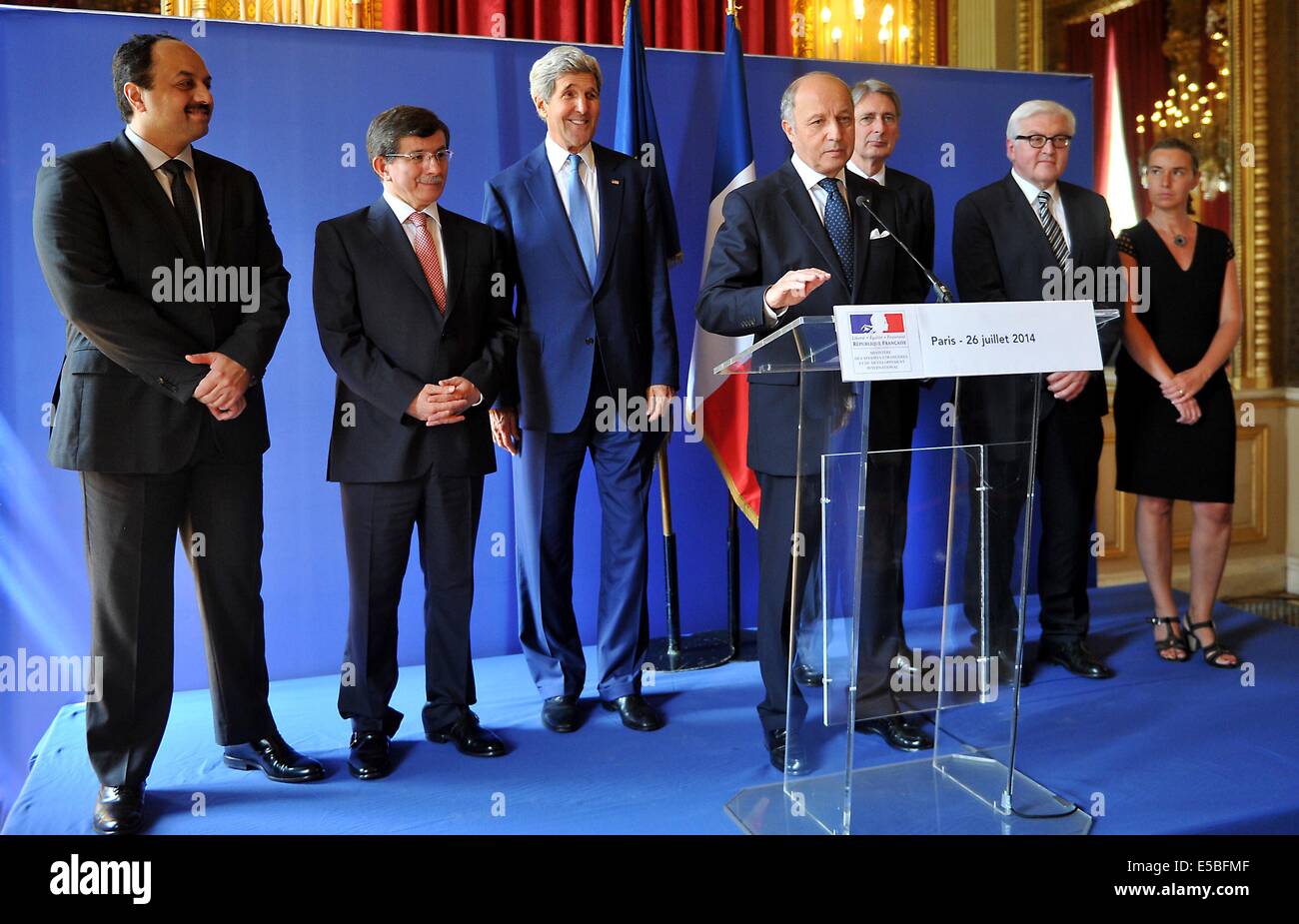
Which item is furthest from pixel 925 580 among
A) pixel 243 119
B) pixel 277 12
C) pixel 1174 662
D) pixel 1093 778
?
pixel 277 12

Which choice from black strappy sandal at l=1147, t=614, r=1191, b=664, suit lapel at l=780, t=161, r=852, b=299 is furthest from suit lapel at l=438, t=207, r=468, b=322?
black strappy sandal at l=1147, t=614, r=1191, b=664

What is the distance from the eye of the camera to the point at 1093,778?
284 centimetres

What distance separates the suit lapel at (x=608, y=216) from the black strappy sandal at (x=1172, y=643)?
7.58 feet

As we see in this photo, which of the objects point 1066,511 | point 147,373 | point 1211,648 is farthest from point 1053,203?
point 147,373

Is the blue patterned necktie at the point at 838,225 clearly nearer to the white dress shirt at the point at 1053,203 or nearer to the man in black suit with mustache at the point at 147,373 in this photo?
the white dress shirt at the point at 1053,203

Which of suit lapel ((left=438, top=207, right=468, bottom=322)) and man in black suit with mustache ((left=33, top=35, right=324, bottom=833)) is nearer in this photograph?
man in black suit with mustache ((left=33, top=35, right=324, bottom=833))

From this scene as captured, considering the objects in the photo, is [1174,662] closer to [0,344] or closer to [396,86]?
[396,86]

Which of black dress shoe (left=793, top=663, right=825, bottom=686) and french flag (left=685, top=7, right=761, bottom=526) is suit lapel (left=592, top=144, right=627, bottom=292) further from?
black dress shoe (left=793, top=663, right=825, bottom=686)

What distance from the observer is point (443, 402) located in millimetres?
2883

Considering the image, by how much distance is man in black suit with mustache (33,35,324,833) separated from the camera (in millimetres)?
2572

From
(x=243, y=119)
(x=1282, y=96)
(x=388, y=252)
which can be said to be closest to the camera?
(x=388, y=252)

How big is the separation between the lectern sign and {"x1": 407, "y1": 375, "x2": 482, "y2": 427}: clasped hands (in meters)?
1.12

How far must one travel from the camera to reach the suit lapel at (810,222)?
111 inches

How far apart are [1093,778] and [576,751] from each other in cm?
135
